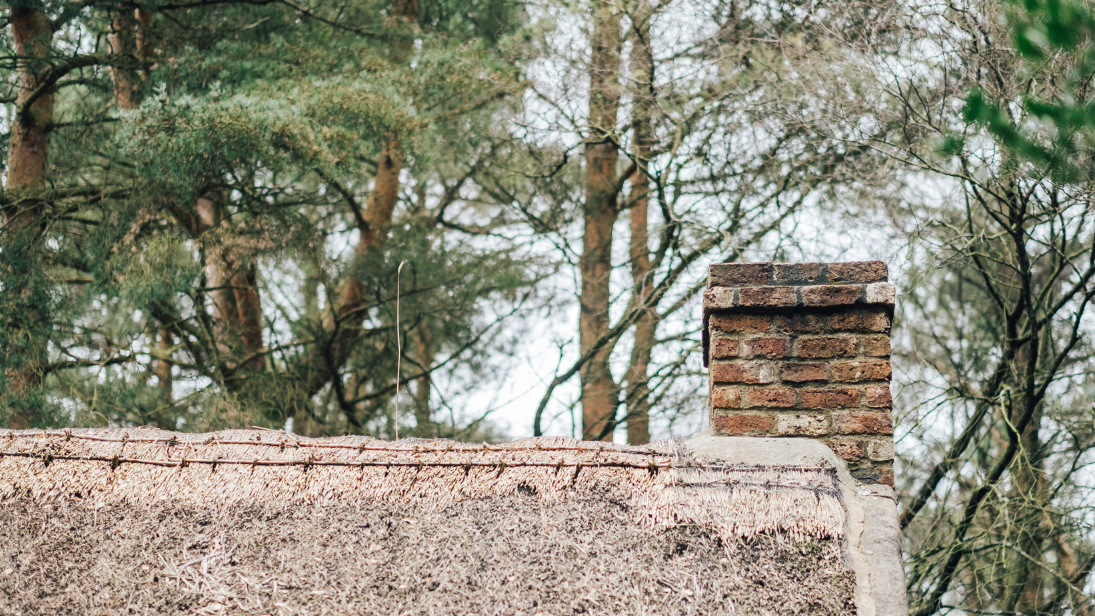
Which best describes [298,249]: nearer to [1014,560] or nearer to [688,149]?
[688,149]

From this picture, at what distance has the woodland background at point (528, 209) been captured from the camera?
6688 millimetres

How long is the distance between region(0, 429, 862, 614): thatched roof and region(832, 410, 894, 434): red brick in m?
0.31

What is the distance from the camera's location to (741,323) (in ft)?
10.3

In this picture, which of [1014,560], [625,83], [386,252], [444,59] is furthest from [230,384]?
[1014,560]

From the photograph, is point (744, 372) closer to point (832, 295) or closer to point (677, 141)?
point (832, 295)

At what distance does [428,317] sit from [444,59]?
9.26 ft

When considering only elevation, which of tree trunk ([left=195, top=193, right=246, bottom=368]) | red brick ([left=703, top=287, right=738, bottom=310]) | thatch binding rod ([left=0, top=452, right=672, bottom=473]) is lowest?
thatch binding rod ([left=0, top=452, right=672, bottom=473])

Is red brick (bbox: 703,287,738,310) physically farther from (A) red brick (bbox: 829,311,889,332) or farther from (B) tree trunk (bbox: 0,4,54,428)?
(B) tree trunk (bbox: 0,4,54,428)

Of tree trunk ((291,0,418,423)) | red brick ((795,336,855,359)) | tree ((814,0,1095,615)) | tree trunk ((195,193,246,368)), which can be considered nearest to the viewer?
red brick ((795,336,855,359))

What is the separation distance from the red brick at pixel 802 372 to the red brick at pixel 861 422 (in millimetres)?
133

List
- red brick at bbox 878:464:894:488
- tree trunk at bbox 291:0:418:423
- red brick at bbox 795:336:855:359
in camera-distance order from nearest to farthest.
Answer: red brick at bbox 878:464:894:488 → red brick at bbox 795:336:855:359 → tree trunk at bbox 291:0:418:423

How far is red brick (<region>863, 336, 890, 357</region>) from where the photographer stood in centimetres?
Answer: 308

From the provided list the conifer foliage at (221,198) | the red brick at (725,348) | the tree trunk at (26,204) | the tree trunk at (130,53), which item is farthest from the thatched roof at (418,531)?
the tree trunk at (130,53)

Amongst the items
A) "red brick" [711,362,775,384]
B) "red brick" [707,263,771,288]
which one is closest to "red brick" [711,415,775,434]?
"red brick" [711,362,775,384]
